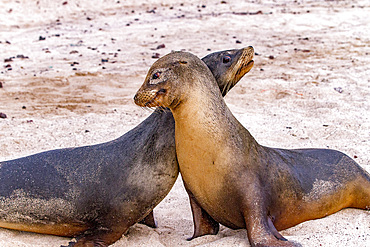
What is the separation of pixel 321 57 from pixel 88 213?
263 inches

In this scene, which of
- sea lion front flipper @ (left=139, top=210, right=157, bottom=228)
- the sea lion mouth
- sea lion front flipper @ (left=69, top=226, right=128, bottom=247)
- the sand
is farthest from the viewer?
the sand

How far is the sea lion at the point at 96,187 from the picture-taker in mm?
3574

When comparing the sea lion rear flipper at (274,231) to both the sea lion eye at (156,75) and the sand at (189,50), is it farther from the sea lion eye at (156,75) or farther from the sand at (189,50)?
the sea lion eye at (156,75)

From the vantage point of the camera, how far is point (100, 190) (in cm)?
361

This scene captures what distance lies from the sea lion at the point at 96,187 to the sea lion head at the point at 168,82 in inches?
20.9

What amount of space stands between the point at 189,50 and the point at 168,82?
657 centimetres

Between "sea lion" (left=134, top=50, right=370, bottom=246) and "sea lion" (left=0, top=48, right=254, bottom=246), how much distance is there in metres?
0.29

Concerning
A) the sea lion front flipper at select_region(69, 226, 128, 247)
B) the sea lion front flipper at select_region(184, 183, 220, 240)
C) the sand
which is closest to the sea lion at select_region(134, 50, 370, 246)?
the sea lion front flipper at select_region(184, 183, 220, 240)

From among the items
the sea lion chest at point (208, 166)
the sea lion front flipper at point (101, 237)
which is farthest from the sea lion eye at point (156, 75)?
the sea lion front flipper at point (101, 237)

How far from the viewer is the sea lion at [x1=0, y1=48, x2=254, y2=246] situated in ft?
11.7

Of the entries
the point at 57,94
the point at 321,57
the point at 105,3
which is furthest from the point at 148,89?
the point at 105,3

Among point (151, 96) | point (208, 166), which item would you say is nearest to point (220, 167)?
point (208, 166)

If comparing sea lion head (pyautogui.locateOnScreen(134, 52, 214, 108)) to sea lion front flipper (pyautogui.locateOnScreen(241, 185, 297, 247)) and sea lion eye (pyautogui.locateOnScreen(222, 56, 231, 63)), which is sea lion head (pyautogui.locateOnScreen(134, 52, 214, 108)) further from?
sea lion front flipper (pyautogui.locateOnScreen(241, 185, 297, 247))

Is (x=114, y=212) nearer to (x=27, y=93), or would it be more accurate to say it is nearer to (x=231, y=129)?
(x=231, y=129)
